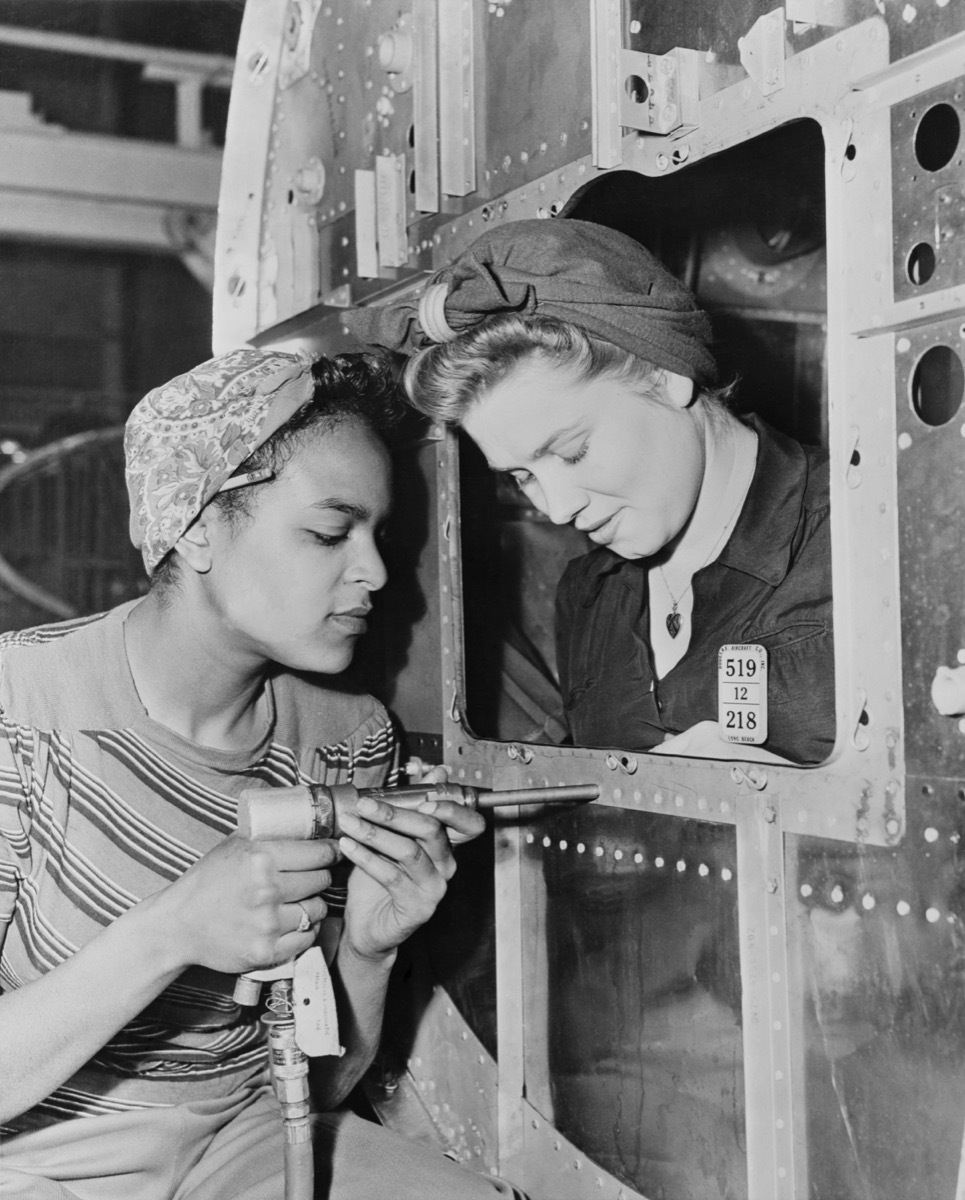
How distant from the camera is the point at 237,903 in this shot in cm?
185

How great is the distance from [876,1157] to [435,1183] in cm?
86

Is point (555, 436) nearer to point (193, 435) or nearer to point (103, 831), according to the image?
point (193, 435)

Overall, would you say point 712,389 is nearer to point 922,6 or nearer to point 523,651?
point 922,6

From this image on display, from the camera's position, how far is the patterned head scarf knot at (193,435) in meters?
2.14

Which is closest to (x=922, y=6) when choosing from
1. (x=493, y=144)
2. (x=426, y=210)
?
(x=493, y=144)

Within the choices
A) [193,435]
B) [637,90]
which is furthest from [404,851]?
[637,90]

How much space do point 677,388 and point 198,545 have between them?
2.82 ft

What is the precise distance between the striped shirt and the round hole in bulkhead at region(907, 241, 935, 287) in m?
1.38

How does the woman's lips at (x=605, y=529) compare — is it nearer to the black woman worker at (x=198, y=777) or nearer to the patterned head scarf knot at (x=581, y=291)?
the patterned head scarf knot at (x=581, y=291)

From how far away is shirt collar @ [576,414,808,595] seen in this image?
205 centimetres

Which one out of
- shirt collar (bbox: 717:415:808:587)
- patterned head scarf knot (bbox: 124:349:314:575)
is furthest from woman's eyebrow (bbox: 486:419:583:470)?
patterned head scarf knot (bbox: 124:349:314:575)

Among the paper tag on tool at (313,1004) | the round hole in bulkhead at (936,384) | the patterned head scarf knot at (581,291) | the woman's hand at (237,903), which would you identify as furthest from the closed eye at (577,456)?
the paper tag on tool at (313,1004)

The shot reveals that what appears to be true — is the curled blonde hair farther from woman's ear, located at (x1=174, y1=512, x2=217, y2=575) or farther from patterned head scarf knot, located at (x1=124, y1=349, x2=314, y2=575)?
woman's ear, located at (x1=174, y1=512, x2=217, y2=575)

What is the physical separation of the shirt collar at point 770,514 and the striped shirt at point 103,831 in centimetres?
95
